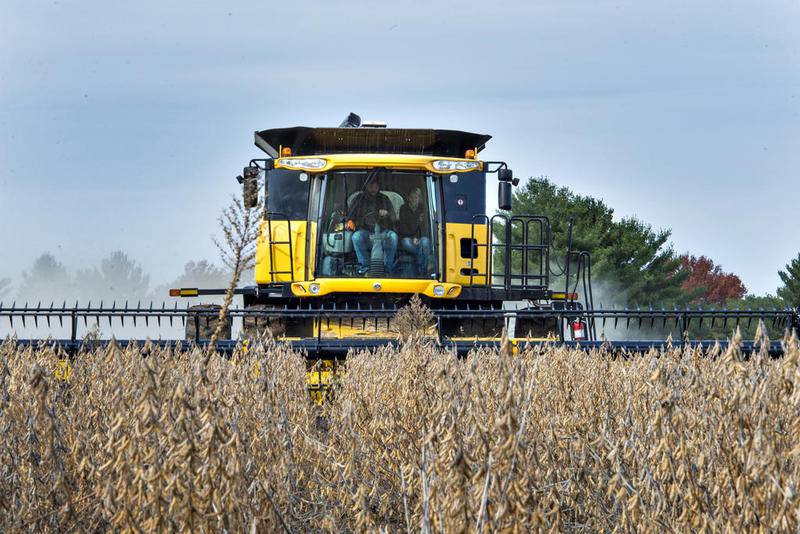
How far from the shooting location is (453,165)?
10836 mm

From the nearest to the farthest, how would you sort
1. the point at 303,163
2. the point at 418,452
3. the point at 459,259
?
the point at 418,452 → the point at 303,163 → the point at 459,259

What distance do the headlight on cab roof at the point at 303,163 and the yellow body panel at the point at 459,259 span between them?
1.42m

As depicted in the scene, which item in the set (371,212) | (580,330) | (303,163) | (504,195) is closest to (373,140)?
(303,163)

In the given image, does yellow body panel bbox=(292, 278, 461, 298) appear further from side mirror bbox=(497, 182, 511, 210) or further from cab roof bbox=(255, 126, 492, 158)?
cab roof bbox=(255, 126, 492, 158)

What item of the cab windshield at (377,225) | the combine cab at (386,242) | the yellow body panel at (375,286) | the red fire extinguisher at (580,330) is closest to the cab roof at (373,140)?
the combine cab at (386,242)

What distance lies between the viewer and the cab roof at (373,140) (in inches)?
455

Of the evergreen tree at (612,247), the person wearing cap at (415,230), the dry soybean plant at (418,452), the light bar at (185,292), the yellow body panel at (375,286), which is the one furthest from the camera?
the evergreen tree at (612,247)

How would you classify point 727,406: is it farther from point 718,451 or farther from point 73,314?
point 73,314

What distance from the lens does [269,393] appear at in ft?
12.8

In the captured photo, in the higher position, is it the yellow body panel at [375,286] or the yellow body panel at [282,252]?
the yellow body panel at [282,252]

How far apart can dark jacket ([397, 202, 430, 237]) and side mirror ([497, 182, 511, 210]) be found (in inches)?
31.8

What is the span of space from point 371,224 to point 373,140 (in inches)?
53.3

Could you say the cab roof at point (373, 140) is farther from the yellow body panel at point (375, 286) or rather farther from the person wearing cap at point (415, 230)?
the yellow body panel at point (375, 286)

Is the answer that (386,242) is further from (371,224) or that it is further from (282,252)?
(282,252)
